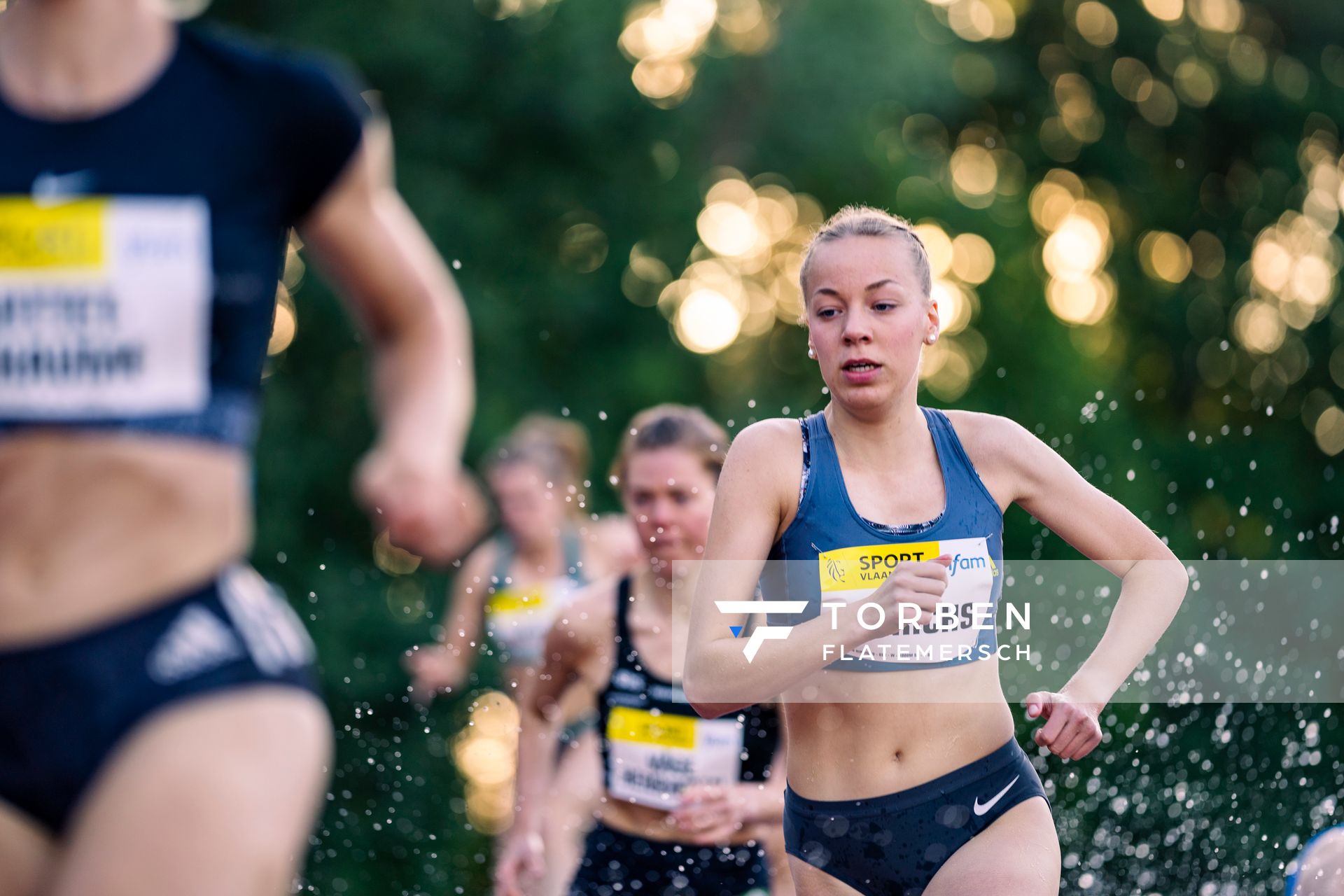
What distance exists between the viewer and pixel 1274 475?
54.7 feet

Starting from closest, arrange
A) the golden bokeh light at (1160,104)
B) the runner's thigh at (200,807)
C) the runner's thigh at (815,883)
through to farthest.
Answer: the runner's thigh at (200,807) → the runner's thigh at (815,883) → the golden bokeh light at (1160,104)

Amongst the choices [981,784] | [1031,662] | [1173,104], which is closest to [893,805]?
[981,784]

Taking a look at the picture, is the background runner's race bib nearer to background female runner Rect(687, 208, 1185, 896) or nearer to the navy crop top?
background female runner Rect(687, 208, 1185, 896)

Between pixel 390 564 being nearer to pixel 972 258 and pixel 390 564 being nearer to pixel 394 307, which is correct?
pixel 972 258

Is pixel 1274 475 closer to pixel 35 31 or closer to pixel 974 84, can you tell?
pixel 974 84

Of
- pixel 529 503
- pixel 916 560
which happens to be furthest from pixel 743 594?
pixel 529 503

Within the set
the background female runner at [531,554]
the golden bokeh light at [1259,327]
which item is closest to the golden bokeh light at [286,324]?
the background female runner at [531,554]

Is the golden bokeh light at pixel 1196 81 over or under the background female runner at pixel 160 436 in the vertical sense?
under

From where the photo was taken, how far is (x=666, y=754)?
5.17m

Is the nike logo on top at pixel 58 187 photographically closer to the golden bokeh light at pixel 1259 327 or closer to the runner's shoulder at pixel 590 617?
the runner's shoulder at pixel 590 617

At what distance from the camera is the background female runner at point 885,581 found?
3.59 m

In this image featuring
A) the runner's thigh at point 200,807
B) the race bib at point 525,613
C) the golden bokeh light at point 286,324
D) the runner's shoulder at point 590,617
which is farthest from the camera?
the golden bokeh light at point 286,324

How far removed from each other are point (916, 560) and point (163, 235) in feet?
6.37

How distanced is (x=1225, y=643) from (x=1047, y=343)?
409 cm
